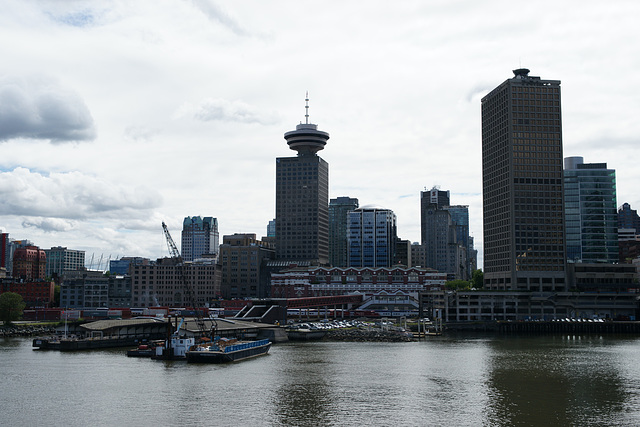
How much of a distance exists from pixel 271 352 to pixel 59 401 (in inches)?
2553

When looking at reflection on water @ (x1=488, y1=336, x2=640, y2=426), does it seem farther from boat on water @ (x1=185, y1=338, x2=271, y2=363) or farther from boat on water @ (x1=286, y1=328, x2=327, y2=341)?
boat on water @ (x1=286, y1=328, x2=327, y2=341)

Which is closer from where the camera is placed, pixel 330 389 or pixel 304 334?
pixel 330 389

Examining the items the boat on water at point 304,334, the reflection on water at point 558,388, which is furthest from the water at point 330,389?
the boat on water at point 304,334

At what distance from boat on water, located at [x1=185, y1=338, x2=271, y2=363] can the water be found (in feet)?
9.83

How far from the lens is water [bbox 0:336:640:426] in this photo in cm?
7181

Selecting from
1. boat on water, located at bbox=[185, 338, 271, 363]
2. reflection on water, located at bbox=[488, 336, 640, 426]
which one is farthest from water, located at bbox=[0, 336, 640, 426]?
boat on water, located at bbox=[185, 338, 271, 363]

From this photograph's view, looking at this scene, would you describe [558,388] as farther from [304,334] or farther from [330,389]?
[304,334]

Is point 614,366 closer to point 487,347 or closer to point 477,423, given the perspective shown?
point 487,347

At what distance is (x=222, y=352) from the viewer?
11944 cm

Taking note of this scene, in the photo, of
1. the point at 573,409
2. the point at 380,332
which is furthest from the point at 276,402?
the point at 380,332

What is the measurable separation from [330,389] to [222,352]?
35444mm

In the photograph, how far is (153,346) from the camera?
5320 inches

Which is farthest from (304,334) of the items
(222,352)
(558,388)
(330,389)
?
(558,388)

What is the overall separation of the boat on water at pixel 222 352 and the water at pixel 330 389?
300 cm
